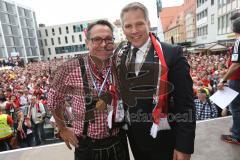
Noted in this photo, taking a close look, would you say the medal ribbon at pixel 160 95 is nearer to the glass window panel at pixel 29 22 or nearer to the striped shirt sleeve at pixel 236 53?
the striped shirt sleeve at pixel 236 53

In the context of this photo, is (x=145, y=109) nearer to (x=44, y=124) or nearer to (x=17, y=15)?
(x=44, y=124)

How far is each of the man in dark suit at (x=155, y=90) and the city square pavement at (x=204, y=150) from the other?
52.8 inches

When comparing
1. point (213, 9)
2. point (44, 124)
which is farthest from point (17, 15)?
point (44, 124)

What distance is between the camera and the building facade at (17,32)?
53.5 m

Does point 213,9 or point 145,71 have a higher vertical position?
point 213,9

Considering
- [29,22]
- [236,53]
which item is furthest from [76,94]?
[29,22]

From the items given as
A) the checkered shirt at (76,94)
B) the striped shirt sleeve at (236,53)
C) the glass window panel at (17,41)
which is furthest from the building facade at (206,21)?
the glass window panel at (17,41)

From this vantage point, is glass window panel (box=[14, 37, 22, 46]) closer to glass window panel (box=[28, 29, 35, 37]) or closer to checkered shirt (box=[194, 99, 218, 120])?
glass window panel (box=[28, 29, 35, 37])

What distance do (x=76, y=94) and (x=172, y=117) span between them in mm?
749

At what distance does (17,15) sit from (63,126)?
229 feet

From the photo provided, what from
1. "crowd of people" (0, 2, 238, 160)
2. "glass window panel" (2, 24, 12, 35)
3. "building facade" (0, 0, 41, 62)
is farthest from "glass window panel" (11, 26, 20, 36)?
"crowd of people" (0, 2, 238, 160)

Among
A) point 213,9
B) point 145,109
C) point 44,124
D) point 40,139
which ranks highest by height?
point 213,9

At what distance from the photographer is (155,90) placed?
4.76 feet

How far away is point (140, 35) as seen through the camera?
1508mm
